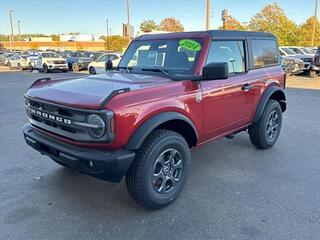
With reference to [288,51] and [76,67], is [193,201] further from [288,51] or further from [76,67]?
[76,67]

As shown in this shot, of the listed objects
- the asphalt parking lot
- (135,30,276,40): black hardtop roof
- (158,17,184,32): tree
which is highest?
(158,17,184,32): tree

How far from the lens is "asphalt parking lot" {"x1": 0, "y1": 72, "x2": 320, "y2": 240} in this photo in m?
2.95

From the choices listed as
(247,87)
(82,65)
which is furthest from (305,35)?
(247,87)

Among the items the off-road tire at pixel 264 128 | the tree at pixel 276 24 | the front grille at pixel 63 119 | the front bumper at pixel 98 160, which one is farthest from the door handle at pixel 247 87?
the tree at pixel 276 24

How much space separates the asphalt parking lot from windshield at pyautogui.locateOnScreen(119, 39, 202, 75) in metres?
1.52

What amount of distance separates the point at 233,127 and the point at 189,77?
4.02ft

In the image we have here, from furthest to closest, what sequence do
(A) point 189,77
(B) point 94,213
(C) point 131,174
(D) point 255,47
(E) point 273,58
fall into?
1. (E) point 273,58
2. (D) point 255,47
3. (A) point 189,77
4. (B) point 94,213
5. (C) point 131,174

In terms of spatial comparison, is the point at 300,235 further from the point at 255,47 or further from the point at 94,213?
the point at 255,47

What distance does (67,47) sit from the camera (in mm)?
78688

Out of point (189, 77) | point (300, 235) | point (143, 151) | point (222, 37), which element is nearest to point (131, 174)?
point (143, 151)

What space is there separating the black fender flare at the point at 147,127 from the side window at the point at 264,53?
85.5 inches

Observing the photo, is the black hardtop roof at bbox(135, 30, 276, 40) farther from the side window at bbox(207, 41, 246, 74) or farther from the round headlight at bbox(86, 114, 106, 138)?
the round headlight at bbox(86, 114, 106, 138)

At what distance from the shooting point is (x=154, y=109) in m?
3.11

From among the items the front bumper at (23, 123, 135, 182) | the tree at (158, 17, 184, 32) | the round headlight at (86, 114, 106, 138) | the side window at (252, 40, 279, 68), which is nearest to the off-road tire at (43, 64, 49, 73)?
the side window at (252, 40, 279, 68)
